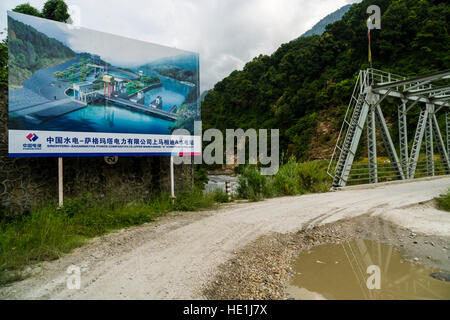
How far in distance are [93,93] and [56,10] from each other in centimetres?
2806

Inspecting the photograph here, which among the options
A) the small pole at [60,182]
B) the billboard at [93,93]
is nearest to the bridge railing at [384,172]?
the billboard at [93,93]

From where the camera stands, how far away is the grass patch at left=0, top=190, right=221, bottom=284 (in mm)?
3938

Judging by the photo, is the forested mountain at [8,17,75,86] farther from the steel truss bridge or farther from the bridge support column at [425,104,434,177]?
the bridge support column at [425,104,434,177]

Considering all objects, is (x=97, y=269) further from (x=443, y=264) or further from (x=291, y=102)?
(x=291, y=102)

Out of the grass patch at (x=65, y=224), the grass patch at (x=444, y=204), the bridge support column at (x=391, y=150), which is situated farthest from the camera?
the bridge support column at (x=391, y=150)

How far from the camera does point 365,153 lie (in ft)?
91.0

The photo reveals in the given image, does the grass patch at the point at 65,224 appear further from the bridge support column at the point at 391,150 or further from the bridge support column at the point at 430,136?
the bridge support column at the point at 430,136

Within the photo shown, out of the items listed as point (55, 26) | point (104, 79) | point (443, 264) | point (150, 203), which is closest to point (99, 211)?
point (150, 203)

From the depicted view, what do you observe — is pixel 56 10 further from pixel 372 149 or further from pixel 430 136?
pixel 430 136

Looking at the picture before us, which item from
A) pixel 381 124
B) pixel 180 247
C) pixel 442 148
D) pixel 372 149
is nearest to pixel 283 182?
pixel 372 149

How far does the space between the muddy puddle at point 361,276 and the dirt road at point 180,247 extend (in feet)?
3.65

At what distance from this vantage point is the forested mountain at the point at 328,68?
2862 centimetres

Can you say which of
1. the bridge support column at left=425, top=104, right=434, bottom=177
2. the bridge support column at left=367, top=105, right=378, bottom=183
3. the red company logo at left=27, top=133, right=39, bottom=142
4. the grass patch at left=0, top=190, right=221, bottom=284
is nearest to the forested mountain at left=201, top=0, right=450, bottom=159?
the bridge support column at left=425, top=104, right=434, bottom=177
